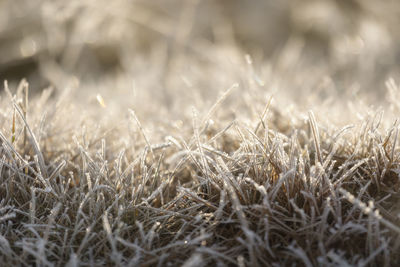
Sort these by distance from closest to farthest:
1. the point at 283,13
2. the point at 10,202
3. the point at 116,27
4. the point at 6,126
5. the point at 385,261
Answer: the point at 385,261
the point at 10,202
the point at 6,126
the point at 116,27
the point at 283,13

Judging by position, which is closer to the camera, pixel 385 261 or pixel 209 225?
pixel 385 261

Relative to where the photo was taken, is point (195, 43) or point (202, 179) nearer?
point (202, 179)

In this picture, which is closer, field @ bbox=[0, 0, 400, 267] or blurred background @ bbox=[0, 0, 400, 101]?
field @ bbox=[0, 0, 400, 267]

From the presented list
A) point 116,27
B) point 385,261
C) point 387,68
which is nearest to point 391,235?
point 385,261

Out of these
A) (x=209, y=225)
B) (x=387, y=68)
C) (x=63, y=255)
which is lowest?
(x=63, y=255)

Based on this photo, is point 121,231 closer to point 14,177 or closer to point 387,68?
point 14,177

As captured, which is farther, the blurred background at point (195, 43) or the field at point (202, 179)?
the blurred background at point (195, 43)

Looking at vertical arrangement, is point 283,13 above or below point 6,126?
above

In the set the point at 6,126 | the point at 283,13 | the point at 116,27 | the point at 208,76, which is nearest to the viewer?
the point at 6,126
